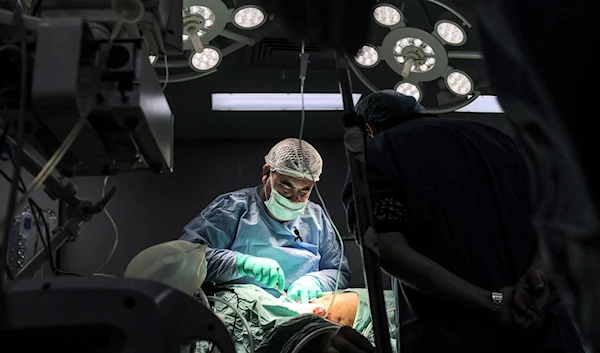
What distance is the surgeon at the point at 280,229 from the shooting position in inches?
124

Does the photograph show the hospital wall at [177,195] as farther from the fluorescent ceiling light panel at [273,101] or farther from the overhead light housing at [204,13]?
the overhead light housing at [204,13]

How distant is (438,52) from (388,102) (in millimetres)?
813

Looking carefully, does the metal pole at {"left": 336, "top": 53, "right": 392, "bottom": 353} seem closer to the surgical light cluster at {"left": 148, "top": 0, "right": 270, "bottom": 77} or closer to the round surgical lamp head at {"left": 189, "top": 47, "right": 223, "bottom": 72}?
the surgical light cluster at {"left": 148, "top": 0, "right": 270, "bottom": 77}

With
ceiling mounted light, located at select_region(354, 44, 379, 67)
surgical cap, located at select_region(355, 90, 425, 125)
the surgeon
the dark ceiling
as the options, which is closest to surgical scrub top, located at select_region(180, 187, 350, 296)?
the surgeon

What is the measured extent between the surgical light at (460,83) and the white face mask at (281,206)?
1.15 m

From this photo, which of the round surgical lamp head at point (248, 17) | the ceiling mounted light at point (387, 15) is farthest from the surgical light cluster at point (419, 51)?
the round surgical lamp head at point (248, 17)

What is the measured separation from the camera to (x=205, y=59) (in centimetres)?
238

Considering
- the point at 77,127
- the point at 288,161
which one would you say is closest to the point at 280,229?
the point at 288,161

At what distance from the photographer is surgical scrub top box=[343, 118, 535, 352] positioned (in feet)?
4.54

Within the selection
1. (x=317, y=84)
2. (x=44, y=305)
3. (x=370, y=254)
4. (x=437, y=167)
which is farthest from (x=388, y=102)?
(x=317, y=84)

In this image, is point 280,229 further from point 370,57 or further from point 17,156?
point 17,156

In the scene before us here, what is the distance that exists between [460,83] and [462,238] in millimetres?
1335

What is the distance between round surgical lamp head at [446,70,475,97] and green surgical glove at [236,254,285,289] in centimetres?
122

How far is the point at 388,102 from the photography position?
1.73 metres
